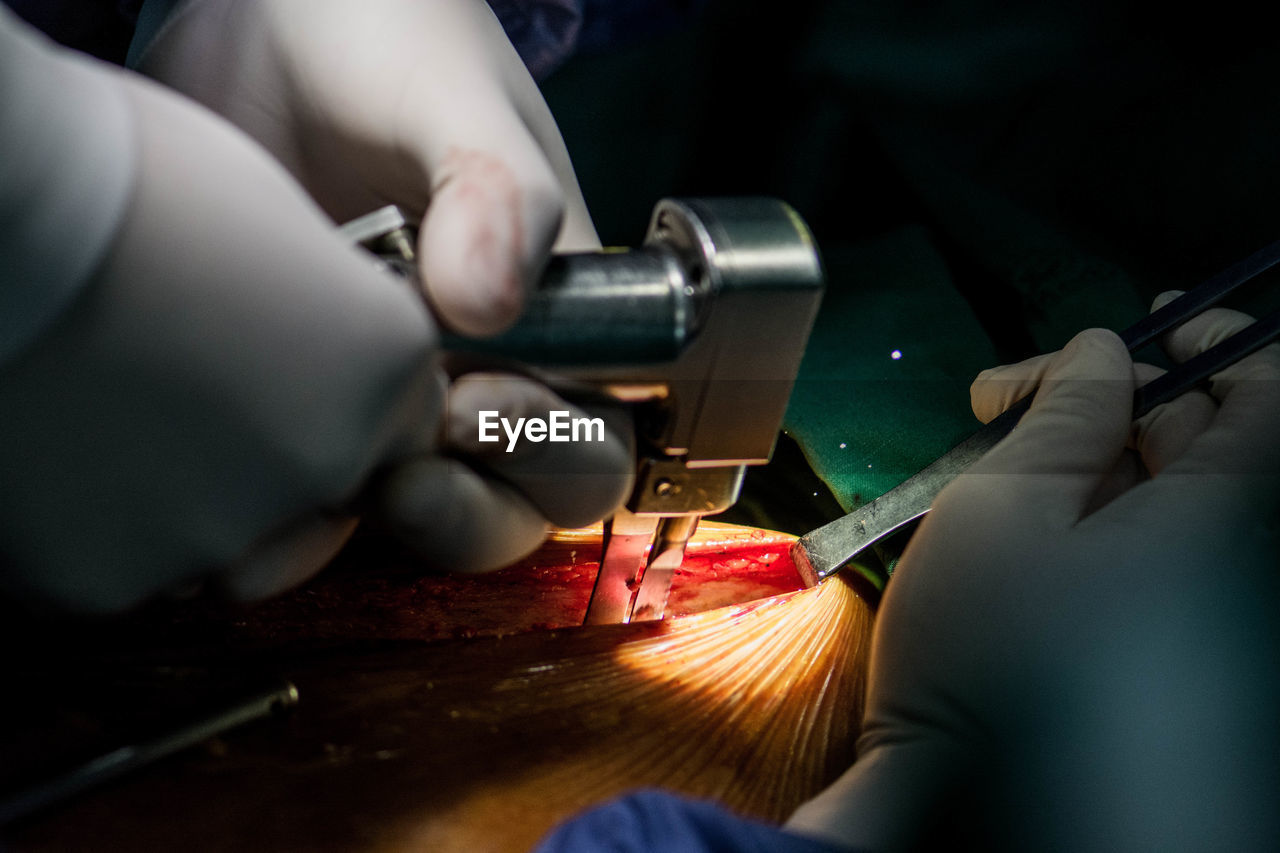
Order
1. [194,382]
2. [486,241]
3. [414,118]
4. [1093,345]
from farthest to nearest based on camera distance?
1. [1093,345]
2. [414,118]
3. [486,241]
4. [194,382]

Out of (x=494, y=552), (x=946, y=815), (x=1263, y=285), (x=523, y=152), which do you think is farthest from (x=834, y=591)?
(x=1263, y=285)

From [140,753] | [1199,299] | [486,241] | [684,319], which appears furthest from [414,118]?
[1199,299]

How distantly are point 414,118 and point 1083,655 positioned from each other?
96 cm

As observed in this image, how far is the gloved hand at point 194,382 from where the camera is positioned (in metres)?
0.67

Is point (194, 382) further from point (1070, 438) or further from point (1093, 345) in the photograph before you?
point (1093, 345)

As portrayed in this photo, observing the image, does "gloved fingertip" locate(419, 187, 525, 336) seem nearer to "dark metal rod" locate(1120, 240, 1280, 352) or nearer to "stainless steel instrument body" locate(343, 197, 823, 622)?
"stainless steel instrument body" locate(343, 197, 823, 622)

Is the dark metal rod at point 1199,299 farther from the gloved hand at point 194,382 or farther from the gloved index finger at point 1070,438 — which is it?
the gloved hand at point 194,382

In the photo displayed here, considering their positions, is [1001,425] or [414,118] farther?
[1001,425]

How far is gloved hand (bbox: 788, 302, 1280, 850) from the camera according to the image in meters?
0.86

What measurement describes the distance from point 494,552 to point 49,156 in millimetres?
574

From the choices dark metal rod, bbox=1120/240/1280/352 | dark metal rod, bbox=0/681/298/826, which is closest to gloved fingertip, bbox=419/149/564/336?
dark metal rod, bbox=0/681/298/826

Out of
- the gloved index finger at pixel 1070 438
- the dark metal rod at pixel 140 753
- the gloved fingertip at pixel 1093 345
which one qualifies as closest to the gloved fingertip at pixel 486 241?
the dark metal rod at pixel 140 753

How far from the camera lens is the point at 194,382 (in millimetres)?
703

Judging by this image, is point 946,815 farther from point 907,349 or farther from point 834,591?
point 907,349
